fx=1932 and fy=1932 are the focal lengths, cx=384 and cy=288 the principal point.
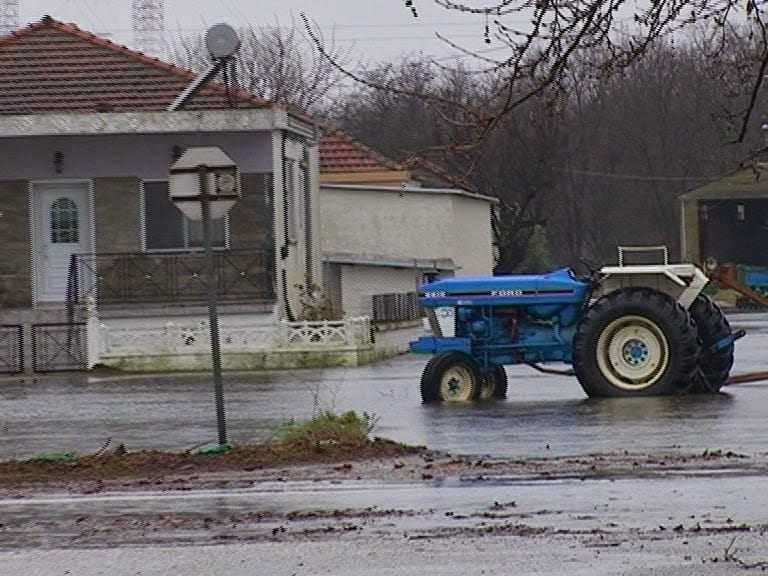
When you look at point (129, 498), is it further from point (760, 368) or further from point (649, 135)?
point (649, 135)

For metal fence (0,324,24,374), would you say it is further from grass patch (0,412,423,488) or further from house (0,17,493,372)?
grass patch (0,412,423,488)

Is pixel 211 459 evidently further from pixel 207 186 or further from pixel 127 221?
pixel 127 221

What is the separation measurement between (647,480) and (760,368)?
13170 millimetres

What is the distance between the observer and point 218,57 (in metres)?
31.6

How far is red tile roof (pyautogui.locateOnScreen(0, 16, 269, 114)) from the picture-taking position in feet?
112

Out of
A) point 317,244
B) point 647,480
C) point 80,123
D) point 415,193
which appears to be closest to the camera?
point 647,480

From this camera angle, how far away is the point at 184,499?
1440cm

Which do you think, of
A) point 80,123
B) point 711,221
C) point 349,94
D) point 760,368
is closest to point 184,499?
point 760,368

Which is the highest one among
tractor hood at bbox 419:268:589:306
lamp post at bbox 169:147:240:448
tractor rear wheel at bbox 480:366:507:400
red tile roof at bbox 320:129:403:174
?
red tile roof at bbox 320:129:403:174

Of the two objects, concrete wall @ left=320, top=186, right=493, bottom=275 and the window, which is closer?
the window

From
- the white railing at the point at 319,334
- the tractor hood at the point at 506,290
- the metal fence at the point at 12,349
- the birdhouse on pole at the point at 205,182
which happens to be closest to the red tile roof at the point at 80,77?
the metal fence at the point at 12,349

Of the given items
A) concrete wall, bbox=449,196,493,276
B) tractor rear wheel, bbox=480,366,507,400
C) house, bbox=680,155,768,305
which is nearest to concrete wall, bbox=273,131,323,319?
concrete wall, bbox=449,196,493,276

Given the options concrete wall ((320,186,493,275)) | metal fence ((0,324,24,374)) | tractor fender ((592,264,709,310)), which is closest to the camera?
tractor fender ((592,264,709,310))

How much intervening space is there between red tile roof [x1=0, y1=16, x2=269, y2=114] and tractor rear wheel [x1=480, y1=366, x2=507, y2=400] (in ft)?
41.9
